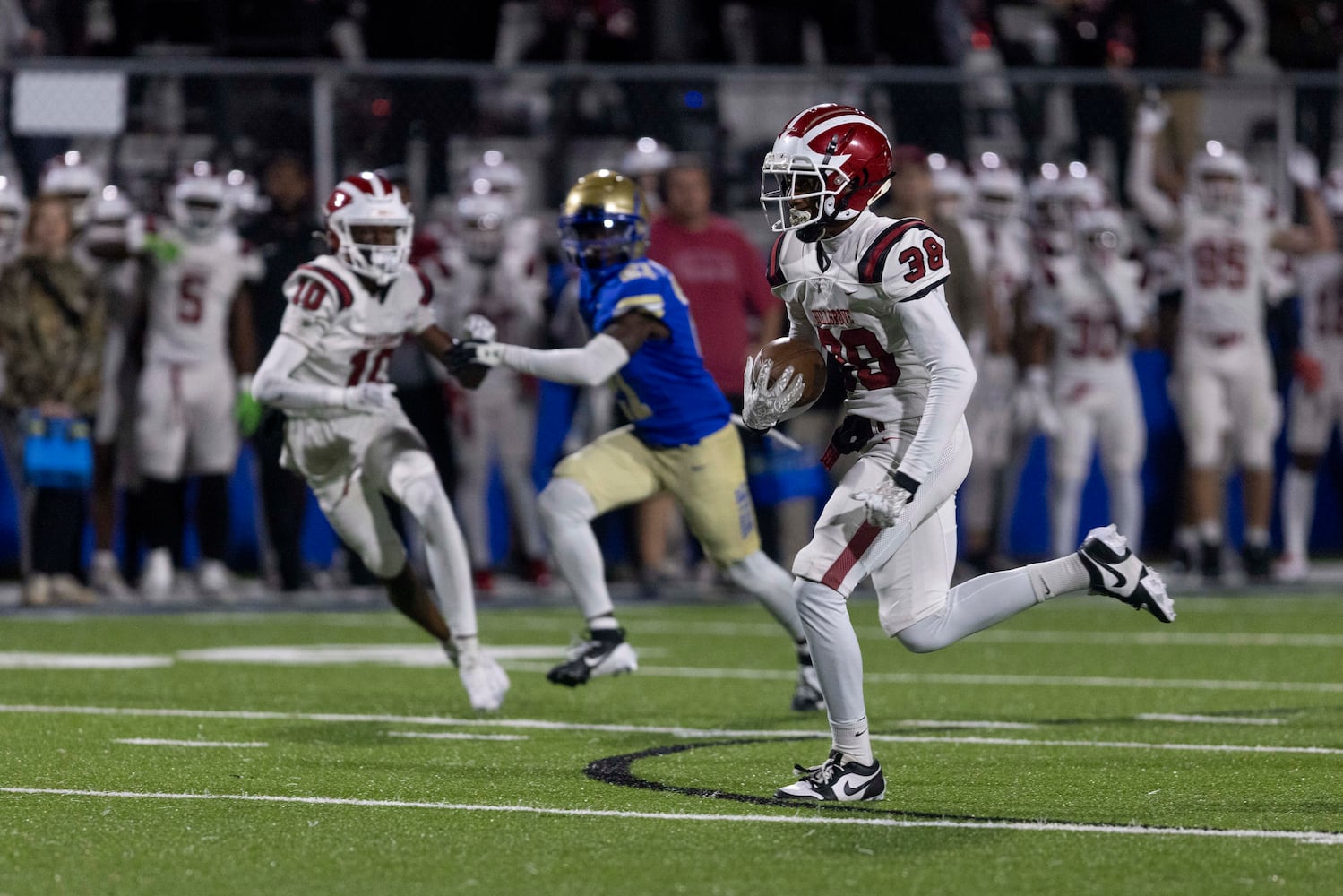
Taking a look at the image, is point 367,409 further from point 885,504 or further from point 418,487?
point 885,504

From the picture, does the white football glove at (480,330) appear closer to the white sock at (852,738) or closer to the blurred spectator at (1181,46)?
the white sock at (852,738)

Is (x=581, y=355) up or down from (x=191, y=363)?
up

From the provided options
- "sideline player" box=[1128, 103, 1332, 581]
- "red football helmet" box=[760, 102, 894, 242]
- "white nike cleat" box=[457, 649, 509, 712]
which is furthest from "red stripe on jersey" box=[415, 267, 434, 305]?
"sideline player" box=[1128, 103, 1332, 581]

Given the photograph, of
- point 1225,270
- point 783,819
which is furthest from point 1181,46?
point 783,819

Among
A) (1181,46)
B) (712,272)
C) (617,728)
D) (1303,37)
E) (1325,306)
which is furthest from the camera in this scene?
(1303,37)

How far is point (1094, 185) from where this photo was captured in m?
12.0

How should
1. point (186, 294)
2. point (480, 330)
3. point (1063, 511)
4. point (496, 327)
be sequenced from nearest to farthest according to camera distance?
point (480, 330) < point (186, 294) < point (496, 327) < point (1063, 511)

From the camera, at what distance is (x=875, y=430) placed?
18.7 ft

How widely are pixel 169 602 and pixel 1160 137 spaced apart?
19.1ft

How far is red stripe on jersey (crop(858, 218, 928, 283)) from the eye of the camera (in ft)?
17.7

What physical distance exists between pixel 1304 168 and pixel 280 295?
5477mm

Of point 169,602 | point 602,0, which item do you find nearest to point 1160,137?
point 602,0

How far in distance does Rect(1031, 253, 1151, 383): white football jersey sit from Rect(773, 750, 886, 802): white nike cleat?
6818 mm

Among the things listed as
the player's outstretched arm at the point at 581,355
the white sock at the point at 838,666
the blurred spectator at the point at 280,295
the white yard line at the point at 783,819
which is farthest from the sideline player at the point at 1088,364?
the white yard line at the point at 783,819
